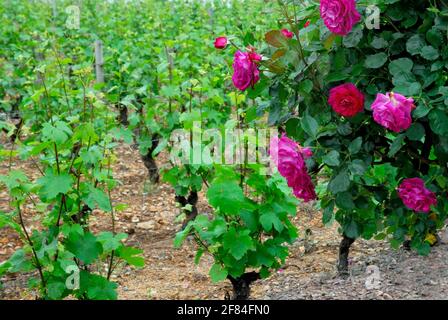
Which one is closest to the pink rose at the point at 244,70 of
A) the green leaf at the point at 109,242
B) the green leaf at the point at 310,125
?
the green leaf at the point at 310,125

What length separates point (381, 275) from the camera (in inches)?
146

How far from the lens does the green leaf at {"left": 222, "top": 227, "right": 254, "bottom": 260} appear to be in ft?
9.71

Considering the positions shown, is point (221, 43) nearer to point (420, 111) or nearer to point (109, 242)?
point (420, 111)

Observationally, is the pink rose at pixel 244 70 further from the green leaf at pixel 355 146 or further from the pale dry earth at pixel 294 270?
the pale dry earth at pixel 294 270

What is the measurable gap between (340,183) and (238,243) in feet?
4.06

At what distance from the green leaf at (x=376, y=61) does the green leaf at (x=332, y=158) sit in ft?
0.84

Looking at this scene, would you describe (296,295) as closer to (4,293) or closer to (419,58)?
(4,293)

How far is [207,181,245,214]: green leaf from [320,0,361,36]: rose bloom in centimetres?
126

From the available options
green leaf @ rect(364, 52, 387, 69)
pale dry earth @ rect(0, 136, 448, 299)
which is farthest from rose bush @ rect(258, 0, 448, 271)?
pale dry earth @ rect(0, 136, 448, 299)

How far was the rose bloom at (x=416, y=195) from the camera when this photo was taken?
1.83 metres

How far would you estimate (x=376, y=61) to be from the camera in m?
1.78

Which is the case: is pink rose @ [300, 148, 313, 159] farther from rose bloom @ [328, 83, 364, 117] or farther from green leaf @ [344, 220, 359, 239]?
green leaf @ [344, 220, 359, 239]

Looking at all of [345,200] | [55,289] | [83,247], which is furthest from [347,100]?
[55,289]
